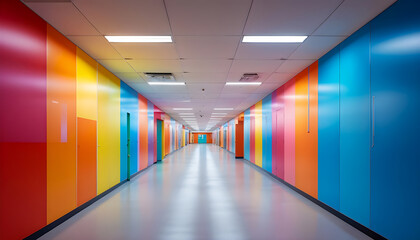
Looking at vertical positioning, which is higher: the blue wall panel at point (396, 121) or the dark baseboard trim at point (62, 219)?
the blue wall panel at point (396, 121)

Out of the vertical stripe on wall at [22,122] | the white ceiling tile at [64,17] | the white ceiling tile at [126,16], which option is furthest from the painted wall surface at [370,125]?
the vertical stripe on wall at [22,122]

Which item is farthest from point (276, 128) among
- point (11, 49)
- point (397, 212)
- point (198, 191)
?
point (11, 49)

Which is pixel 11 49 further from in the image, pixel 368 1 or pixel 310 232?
pixel 310 232

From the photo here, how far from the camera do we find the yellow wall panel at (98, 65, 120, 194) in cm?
459

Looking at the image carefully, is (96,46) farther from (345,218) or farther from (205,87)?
(345,218)

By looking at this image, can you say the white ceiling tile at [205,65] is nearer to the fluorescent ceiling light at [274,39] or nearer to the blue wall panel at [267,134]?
the fluorescent ceiling light at [274,39]

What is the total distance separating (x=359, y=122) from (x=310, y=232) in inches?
73.3

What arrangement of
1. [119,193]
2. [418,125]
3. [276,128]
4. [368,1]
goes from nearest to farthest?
[418,125] < [368,1] < [119,193] < [276,128]

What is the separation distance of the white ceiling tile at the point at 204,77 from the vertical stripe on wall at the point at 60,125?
2537 mm

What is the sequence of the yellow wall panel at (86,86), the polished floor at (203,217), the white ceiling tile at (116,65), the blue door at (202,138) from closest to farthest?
the polished floor at (203,217), the yellow wall panel at (86,86), the white ceiling tile at (116,65), the blue door at (202,138)

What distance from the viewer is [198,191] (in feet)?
16.6

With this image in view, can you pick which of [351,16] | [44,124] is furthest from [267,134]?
[44,124]

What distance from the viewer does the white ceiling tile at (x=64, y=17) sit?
98.3 inches

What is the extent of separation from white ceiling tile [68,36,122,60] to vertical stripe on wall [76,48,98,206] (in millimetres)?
158
